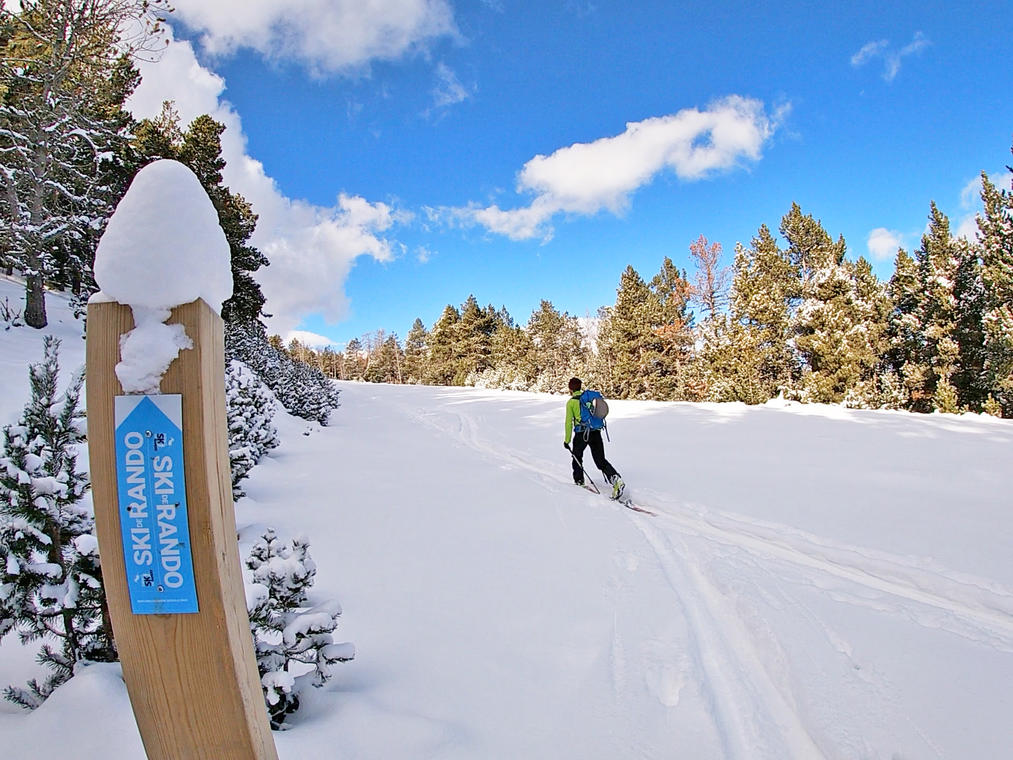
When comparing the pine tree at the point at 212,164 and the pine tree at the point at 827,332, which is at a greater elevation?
the pine tree at the point at 212,164

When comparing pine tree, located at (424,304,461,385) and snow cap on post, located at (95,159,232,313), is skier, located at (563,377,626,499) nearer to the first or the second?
snow cap on post, located at (95,159,232,313)

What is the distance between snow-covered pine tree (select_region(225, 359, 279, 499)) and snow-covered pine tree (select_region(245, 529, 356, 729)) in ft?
8.86

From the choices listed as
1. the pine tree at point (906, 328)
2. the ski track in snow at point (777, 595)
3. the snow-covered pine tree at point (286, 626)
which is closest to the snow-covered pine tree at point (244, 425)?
the snow-covered pine tree at point (286, 626)

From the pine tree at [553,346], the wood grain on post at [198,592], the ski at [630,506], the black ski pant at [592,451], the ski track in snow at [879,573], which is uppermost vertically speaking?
the pine tree at [553,346]

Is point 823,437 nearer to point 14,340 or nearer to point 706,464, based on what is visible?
point 706,464

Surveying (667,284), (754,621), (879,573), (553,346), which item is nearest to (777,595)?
(754,621)

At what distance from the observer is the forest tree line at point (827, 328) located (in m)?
18.7

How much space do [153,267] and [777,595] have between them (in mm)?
4347

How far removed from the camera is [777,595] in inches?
144

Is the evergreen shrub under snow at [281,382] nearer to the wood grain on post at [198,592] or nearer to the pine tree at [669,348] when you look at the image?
the wood grain on post at [198,592]

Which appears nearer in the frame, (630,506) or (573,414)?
(630,506)

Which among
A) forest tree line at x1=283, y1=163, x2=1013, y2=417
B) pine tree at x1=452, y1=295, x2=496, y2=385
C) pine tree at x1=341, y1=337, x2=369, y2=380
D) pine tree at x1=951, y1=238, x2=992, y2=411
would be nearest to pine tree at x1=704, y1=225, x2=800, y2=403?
forest tree line at x1=283, y1=163, x2=1013, y2=417

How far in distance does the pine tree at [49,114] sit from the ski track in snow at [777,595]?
14.4 metres

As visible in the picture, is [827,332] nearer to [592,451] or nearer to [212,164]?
[592,451]
